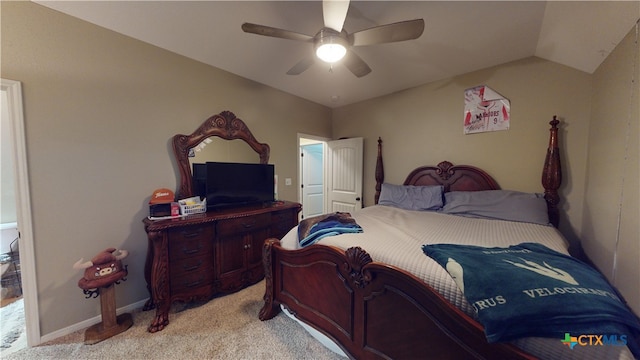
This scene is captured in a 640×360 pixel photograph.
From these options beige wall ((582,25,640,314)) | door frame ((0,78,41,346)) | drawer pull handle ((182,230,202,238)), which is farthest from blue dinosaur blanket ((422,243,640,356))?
door frame ((0,78,41,346))

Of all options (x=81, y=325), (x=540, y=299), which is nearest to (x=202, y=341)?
(x=81, y=325)

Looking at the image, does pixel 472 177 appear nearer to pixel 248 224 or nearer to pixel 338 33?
pixel 338 33

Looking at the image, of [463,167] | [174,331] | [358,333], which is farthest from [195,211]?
[463,167]

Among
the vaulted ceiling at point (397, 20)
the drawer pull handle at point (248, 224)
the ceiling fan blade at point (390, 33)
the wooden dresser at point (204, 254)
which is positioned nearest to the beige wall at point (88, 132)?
the vaulted ceiling at point (397, 20)

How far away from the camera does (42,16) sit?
161cm

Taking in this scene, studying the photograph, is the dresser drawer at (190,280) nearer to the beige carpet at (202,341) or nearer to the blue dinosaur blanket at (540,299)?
the beige carpet at (202,341)

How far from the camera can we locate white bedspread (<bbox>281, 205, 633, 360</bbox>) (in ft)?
2.38

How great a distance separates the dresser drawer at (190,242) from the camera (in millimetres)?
1886

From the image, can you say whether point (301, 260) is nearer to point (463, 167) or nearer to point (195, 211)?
point (195, 211)

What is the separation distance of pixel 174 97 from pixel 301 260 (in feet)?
7.02

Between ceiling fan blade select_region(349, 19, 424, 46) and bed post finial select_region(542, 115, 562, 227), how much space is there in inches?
76.4

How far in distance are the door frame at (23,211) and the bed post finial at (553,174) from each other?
15.0ft

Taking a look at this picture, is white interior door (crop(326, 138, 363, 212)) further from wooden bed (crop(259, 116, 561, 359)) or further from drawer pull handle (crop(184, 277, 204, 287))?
drawer pull handle (crop(184, 277, 204, 287))

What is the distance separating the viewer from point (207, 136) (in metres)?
2.48
